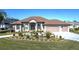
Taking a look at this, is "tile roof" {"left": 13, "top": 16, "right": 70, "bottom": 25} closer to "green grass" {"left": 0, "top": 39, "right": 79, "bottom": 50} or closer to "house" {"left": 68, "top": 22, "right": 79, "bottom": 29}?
"house" {"left": 68, "top": 22, "right": 79, "bottom": 29}

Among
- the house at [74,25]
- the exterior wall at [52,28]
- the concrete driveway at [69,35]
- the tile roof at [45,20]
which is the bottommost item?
the concrete driveway at [69,35]

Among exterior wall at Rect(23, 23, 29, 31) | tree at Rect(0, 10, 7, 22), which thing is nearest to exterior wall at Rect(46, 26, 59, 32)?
exterior wall at Rect(23, 23, 29, 31)

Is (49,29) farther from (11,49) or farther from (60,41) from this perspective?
(11,49)

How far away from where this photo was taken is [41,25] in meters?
4.75

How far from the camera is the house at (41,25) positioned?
15.5 ft

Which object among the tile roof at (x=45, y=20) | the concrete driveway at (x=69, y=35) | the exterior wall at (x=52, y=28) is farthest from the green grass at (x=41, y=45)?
the tile roof at (x=45, y=20)

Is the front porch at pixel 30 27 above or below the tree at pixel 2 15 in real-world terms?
below

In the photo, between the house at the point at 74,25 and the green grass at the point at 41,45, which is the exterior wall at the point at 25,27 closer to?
the green grass at the point at 41,45

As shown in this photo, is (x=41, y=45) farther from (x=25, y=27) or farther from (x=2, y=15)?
(x=2, y=15)

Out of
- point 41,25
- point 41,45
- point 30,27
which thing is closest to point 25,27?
point 30,27

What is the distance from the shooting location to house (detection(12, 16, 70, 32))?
4.73m

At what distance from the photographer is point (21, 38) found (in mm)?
4742
